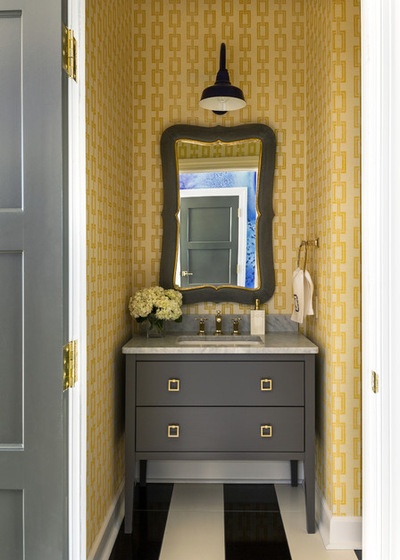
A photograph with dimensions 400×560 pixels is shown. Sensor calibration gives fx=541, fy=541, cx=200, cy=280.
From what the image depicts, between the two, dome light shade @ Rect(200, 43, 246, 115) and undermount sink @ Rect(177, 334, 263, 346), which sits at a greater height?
dome light shade @ Rect(200, 43, 246, 115)

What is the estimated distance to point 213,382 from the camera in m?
2.62

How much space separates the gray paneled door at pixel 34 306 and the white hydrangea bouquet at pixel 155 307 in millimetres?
1614

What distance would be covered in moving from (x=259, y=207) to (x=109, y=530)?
187 cm

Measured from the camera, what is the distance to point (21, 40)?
4.15 ft

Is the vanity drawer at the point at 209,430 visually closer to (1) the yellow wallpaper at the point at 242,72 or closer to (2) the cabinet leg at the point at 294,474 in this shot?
(2) the cabinet leg at the point at 294,474

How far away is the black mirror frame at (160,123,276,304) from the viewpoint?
315 centimetres

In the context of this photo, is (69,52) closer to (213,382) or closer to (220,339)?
(213,382)

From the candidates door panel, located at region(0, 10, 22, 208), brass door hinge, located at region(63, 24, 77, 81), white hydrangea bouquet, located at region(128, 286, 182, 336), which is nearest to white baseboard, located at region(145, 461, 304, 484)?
white hydrangea bouquet, located at region(128, 286, 182, 336)

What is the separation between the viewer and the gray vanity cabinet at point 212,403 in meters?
2.62

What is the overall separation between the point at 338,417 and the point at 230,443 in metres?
0.53

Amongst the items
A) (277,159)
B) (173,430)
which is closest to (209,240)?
(277,159)
